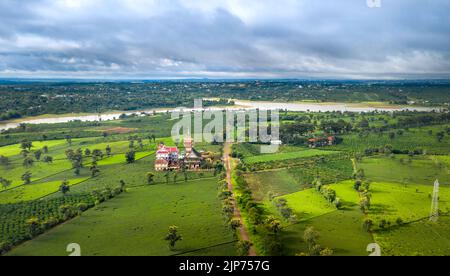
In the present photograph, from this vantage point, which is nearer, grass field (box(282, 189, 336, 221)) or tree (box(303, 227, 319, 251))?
tree (box(303, 227, 319, 251))

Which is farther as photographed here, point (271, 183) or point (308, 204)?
point (271, 183)

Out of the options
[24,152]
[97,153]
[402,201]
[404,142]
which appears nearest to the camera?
[402,201]

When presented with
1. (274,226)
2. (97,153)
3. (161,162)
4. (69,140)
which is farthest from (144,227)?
(69,140)

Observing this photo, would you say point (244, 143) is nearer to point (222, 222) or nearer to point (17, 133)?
point (222, 222)

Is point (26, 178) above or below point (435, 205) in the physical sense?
above

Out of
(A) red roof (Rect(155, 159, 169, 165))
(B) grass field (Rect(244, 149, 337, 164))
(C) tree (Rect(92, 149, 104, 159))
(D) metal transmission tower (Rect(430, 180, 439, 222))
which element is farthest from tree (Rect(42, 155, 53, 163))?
(D) metal transmission tower (Rect(430, 180, 439, 222))

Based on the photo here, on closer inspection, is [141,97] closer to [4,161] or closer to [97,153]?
[97,153]

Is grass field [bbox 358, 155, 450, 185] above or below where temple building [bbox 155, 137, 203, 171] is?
below

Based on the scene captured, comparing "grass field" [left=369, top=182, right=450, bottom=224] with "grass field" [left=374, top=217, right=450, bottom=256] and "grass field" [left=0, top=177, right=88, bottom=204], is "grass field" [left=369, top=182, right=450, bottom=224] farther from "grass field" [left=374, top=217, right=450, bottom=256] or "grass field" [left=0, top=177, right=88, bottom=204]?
"grass field" [left=0, top=177, right=88, bottom=204]

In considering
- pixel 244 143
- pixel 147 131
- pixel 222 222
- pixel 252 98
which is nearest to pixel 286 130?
pixel 244 143

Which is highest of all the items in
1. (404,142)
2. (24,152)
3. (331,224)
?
(404,142)
